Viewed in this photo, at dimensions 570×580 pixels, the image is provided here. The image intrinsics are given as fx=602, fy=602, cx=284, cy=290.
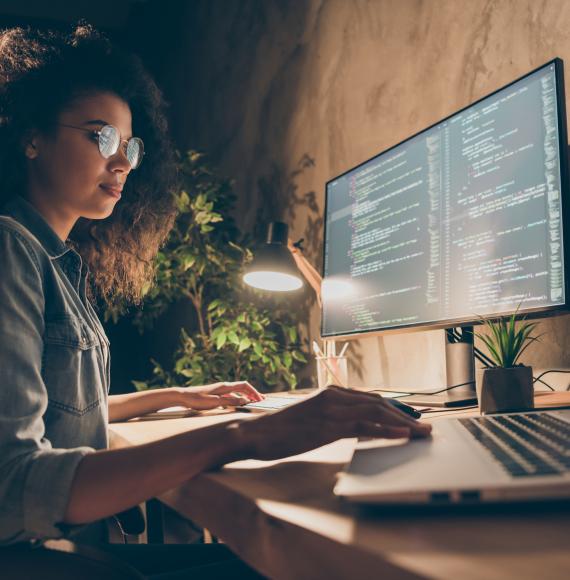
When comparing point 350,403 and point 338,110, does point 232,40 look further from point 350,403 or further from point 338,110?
point 350,403

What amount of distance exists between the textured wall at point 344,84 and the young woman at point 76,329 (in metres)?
0.67

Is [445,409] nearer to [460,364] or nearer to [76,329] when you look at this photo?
[460,364]

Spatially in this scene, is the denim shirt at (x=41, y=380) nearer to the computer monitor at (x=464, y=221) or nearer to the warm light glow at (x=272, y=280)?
the computer monitor at (x=464, y=221)

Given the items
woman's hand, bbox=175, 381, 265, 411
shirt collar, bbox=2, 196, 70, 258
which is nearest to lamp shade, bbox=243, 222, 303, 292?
woman's hand, bbox=175, 381, 265, 411

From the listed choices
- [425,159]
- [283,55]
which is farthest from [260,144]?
[425,159]

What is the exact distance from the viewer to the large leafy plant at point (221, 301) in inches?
85.7

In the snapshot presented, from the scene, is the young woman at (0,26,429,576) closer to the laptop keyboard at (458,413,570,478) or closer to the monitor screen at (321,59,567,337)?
the laptop keyboard at (458,413,570,478)

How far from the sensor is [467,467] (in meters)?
0.42

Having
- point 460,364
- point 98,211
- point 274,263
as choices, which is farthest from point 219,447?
point 274,263

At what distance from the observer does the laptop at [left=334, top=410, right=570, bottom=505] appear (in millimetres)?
365

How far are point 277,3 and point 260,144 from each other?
0.57m

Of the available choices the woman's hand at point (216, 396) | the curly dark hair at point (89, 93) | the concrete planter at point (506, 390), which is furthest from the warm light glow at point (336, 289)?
the concrete planter at point (506, 390)

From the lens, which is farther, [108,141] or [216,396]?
[216,396]

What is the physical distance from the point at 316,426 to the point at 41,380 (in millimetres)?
283
